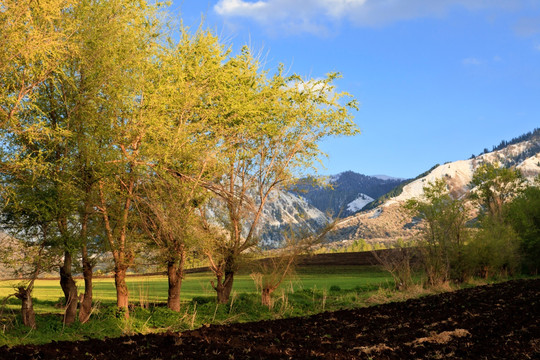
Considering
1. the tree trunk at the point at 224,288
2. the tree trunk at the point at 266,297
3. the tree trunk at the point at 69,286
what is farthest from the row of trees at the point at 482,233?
the tree trunk at the point at 69,286

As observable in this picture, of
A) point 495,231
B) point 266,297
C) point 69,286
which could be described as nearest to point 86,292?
point 69,286

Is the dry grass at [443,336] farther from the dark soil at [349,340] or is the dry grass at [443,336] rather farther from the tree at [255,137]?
the tree at [255,137]

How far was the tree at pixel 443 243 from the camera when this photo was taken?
117 ft

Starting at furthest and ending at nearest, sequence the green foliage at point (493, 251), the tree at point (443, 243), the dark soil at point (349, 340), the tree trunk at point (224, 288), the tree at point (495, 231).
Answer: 1. the tree at point (495, 231)
2. the green foliage at point (493, 251)
3. the tree at point (443, 243)
4. the tree trunk at point (224, 288)
5. the dark soil at point (349, 340)

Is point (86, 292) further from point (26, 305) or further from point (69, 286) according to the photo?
point (26, 305)

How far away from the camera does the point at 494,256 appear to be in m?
46.8

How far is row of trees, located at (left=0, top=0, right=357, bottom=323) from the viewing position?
1456 cm

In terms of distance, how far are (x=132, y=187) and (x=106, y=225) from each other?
5.68ft

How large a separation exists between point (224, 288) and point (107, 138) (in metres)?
11.3

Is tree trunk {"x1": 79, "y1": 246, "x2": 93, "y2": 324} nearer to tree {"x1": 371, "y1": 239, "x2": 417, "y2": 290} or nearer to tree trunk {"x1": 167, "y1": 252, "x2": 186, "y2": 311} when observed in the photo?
tree trunk {"x1": 167, "y1": 252, "x2": 186, "y2": 311}

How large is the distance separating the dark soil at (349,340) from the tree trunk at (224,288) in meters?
6.20

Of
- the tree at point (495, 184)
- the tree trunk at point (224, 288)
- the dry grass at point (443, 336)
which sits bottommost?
the dry grass at point (443, 336)

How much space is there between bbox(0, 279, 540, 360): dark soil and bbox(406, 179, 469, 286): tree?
1451cm

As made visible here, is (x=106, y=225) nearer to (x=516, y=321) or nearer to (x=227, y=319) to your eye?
(x=227, y=319)
